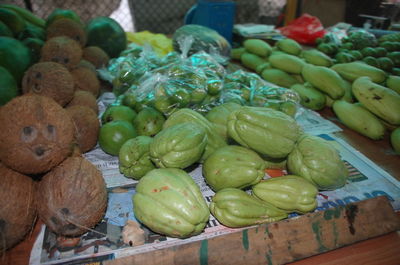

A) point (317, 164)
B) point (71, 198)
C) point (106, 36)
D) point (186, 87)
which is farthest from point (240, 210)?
point (106, 36)

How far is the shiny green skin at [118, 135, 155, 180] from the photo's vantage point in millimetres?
1421

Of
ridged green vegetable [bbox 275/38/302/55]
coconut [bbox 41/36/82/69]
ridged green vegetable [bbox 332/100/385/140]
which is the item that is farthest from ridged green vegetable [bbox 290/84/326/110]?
coconut [bbox 41/36/82/69]

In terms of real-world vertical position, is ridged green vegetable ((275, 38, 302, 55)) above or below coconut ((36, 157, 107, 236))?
above

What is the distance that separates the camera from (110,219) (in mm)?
1326

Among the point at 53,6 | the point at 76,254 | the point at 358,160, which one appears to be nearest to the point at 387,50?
the point at 358,160

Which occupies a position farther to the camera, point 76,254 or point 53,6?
point 53,6

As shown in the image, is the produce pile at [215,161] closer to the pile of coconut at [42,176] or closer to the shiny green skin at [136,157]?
the shiny green skin at [136,157]

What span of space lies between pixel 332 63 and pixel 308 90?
0.64 meters

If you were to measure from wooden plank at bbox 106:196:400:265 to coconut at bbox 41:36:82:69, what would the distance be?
1664 millimetres

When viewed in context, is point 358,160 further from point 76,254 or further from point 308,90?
point 76,254

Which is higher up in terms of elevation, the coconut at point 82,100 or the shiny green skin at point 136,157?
the coconut at point 82,100

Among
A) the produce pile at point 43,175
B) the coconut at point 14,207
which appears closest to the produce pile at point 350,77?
the produce pile at point 43,175

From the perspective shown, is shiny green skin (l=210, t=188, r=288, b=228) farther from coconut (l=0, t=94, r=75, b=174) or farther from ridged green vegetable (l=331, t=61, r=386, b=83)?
ridged green vegetable (l=331, t=61, r=386, b=83)

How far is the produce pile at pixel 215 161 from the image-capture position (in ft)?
3.71
